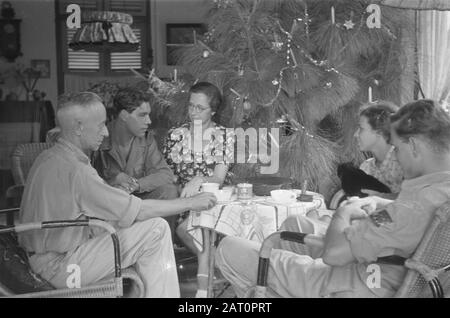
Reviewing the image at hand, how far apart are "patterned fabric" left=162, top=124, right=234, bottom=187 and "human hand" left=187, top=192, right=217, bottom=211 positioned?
79cm

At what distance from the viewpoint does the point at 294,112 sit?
3766 millimetres

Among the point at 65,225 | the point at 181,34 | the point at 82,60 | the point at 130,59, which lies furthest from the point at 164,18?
the point at 65,225

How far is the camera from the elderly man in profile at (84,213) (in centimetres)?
244

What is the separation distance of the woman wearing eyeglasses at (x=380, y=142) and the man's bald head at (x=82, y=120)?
130 centimetres

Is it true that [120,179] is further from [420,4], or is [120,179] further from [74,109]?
→ [420,4]

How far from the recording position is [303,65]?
361 centimetres

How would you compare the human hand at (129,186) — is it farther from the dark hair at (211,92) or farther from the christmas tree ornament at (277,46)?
the christmas tree ornament at (277,46)

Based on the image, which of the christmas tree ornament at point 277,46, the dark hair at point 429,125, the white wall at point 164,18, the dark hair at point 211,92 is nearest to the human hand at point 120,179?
the dark hair at point 211,92

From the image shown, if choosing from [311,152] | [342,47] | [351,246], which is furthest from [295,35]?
[351,246]

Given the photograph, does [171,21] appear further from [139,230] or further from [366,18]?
[139,230]

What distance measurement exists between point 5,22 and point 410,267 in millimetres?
2591

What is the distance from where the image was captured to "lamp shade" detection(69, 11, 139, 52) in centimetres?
348

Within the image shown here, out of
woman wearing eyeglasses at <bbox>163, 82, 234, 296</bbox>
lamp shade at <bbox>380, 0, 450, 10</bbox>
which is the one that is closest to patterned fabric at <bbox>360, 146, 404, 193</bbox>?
lamp shade at <bbox>380, 0, 450, 10</bbox>

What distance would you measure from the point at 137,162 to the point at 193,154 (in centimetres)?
34
